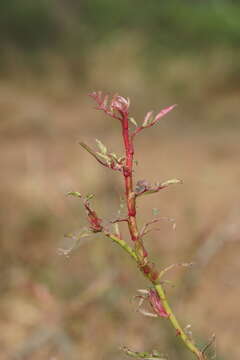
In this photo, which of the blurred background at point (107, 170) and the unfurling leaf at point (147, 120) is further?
the blurred background at point (107, 170)

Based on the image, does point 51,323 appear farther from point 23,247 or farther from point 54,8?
point 54,8

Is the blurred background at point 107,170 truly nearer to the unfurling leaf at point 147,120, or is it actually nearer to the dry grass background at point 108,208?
the dry grass background at point 108,208

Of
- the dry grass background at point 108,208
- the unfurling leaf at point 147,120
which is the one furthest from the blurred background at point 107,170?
the unfurling leaf at point 147,120

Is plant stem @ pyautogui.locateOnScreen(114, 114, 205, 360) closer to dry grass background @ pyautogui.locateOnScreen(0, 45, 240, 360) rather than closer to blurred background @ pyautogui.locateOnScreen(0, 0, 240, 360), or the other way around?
blurred background @ pyautogui.locateOnScreen(0, 0, 240, 360)

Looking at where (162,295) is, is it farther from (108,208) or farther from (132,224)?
(108,208)

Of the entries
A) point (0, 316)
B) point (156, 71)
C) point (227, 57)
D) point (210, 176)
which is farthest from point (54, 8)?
point (0, 316)

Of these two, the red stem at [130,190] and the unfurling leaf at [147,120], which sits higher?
the unfurling leaf at [147,120]

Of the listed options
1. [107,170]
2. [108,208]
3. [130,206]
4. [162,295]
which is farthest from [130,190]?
[107,170]
